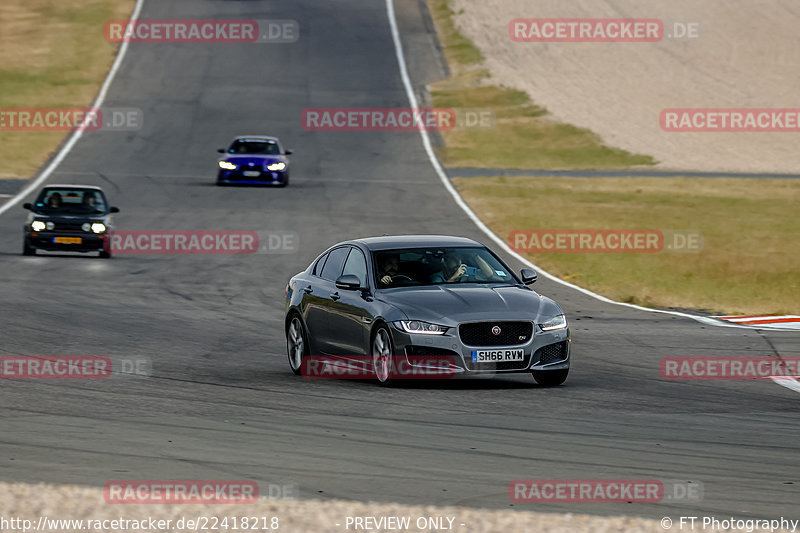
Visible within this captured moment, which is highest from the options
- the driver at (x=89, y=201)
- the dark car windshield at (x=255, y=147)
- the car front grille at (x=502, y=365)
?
the car front grille at (x=502, y=365)

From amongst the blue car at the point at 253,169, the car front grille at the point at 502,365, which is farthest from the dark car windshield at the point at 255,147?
the car front grille at the point at 502,365

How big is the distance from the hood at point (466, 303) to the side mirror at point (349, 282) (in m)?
0.29

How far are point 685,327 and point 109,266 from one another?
38.8ft

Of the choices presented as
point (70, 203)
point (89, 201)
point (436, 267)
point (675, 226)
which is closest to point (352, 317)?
point (436, 267)

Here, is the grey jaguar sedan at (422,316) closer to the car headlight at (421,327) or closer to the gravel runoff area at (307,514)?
the car headlight at (421,327)

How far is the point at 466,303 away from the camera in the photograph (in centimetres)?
1343

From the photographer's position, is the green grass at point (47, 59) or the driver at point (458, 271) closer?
the driver at point (458, 271)

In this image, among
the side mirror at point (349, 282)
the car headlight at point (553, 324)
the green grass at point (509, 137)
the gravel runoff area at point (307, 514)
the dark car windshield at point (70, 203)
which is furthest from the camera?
the green grass at point (509, 137)

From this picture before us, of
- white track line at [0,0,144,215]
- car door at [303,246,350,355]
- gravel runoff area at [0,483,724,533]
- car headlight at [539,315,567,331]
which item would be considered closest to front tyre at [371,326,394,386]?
car door at [303,246,350,355]

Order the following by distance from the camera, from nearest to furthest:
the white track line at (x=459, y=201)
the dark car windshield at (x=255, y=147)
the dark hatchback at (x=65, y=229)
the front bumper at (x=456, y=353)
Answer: the front bumper at (x=456, y=353) → the white track line at (x=459, y=201) → the dark hatchback at (x=65, y=229) → the dark car windshield at (x=255, y=147)

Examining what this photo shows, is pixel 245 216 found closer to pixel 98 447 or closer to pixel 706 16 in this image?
pixel 98 447

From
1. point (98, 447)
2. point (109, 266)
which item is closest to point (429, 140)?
point (109, 266)

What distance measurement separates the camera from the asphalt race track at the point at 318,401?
29.4ft

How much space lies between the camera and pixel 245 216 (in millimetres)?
33688
